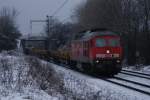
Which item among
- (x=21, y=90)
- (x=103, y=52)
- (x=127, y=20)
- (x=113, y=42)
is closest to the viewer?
(x=21, y=90)

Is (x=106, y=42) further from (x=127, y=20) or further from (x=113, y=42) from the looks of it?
(x=127, y=20)

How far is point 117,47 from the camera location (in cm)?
2795

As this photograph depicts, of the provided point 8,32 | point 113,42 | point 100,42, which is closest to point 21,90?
point 100,42

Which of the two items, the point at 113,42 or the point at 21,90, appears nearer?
the point at 21,90

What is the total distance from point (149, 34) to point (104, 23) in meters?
11.7

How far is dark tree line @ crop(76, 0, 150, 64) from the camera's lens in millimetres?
42562

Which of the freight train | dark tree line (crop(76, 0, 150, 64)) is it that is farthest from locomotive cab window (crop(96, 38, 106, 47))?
dark tree line (crop(76, 0, 150, 64))

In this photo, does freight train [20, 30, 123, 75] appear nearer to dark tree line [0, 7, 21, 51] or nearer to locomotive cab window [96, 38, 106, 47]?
locomotive cab window [96, 38, 106, 47]

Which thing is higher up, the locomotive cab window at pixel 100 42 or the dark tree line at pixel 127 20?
the dark tree line at pixel 127 20

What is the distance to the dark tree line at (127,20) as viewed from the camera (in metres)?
42.6

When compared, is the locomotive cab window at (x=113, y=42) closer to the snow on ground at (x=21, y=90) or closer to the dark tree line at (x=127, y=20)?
the snow on ground at (x=21, y=90)

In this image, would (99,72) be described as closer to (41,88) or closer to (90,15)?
(41,88)

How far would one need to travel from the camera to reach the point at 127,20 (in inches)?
1909

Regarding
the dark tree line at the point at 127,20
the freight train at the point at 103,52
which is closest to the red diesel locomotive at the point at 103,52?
the freight train at the point at 103,52
